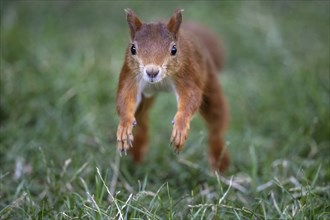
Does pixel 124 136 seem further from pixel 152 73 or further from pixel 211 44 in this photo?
pixel 211 44

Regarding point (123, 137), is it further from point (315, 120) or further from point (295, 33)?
point (295, 33)

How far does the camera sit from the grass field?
390 centimetres

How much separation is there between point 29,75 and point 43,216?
7.58 ft

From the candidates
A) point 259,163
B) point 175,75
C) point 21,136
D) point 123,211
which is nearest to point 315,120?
point 259,163

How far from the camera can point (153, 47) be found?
11.6 feet

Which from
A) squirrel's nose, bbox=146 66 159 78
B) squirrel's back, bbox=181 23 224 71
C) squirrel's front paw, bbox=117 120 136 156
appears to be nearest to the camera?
squirrel's nose, bbox=146 66 159 78

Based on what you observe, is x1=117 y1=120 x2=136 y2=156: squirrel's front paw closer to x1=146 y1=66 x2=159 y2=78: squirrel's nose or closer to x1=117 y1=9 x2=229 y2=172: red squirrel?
x1=117 y1=9 x2=229 y2=172: red squirrel

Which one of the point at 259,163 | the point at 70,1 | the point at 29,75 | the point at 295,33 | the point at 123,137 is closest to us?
the point at 123,137

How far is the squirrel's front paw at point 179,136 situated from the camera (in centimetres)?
354

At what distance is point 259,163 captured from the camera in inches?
190

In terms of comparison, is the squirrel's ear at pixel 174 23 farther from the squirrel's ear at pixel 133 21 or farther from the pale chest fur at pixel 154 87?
the pale chest fur at pixel 154 87

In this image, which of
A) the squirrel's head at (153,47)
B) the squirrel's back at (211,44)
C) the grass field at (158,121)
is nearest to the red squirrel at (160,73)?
the squirrel's head at (153,47)

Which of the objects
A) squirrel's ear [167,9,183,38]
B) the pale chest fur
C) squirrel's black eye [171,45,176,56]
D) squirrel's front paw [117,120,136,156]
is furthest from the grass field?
squirrel's ear [167,9,183,38]

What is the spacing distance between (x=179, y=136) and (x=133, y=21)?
2.49 feet
